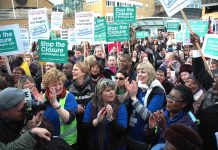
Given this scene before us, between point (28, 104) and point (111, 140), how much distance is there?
1.41 metres

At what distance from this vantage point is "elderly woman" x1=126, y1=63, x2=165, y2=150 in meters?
4.07

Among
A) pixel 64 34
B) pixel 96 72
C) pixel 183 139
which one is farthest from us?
pixel 64 34

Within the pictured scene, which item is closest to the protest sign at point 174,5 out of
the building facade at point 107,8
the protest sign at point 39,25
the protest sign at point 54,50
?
the protest sign at point 54,50

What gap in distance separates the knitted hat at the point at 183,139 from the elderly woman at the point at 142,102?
1524 millimetres

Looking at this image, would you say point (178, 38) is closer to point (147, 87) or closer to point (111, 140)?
point (147, 87)

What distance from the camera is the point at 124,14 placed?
1013cm

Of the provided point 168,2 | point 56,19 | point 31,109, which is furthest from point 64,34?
point 31,109

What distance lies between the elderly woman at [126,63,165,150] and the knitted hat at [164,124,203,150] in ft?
5.00

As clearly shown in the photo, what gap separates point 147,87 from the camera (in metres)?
4.33

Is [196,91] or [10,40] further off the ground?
[10,40]

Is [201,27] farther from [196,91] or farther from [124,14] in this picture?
[196,91]

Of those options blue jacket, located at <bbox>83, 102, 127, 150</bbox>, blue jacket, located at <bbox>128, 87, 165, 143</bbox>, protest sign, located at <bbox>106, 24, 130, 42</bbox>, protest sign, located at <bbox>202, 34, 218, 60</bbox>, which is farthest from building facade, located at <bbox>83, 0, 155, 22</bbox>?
blue jacket, located at <bbox>83, 102, 127, 150</bbox>

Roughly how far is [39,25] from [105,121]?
196 inches

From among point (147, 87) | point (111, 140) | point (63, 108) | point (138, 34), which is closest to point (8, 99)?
point (63, 108)
